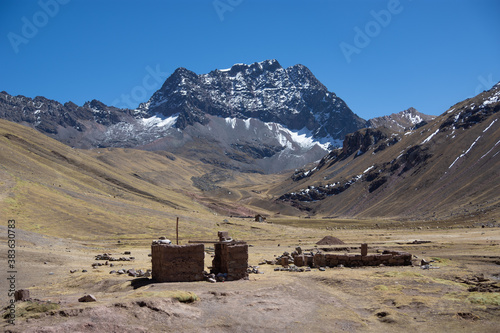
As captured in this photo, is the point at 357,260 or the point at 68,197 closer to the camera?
the point at 357,260

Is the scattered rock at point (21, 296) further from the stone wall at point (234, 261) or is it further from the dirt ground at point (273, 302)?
the stone wall at point (234, 261)

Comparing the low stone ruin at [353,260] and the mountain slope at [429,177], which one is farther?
the mountain slope at [429,177]

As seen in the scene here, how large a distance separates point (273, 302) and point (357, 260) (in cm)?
1410

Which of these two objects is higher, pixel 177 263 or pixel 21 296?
pixel 177 263

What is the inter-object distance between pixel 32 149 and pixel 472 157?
119 meters

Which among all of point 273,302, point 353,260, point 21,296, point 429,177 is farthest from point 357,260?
point 429,177

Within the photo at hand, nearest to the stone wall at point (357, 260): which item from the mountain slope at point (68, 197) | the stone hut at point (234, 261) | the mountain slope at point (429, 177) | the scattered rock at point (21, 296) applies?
the stone hut at point (234, 261)

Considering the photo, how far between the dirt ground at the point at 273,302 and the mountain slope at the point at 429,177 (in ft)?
232

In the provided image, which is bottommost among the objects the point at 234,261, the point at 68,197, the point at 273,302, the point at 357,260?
the point at 273,302

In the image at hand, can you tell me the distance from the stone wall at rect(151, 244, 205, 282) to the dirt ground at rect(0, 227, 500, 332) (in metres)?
1.07

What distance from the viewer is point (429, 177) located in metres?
137

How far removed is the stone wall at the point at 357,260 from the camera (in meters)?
33.0

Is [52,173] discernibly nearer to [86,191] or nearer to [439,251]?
[86,191]

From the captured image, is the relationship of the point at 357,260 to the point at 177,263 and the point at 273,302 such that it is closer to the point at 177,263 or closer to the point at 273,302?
the point at 273,302
